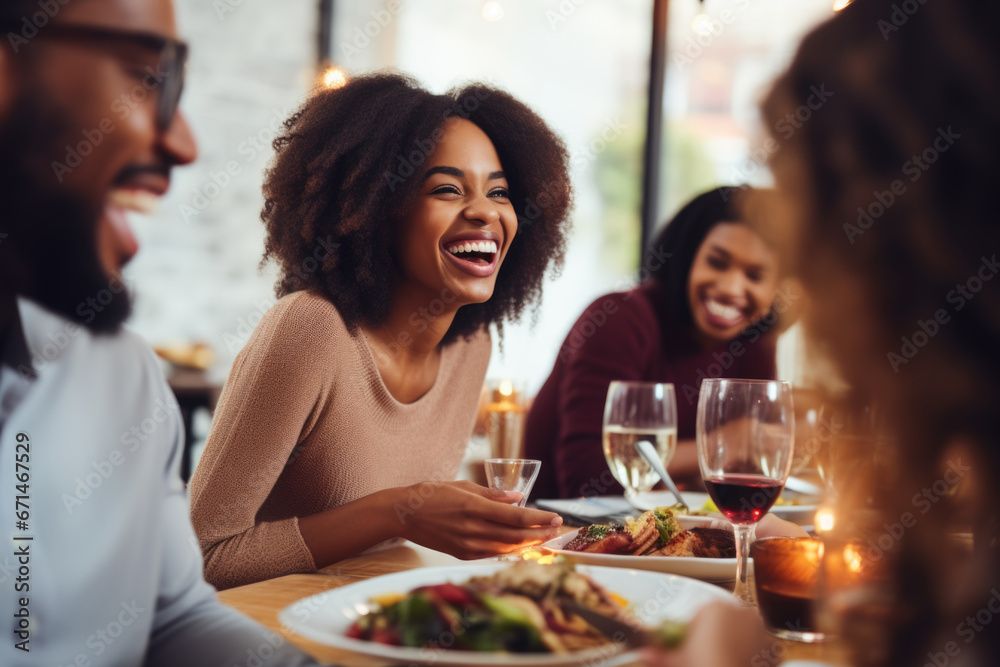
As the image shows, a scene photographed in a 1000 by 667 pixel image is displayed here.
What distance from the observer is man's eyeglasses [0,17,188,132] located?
62 centimetres

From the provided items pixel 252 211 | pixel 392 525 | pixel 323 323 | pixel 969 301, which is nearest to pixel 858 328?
pixel 969 301

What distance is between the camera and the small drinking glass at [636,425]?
5.50 ft

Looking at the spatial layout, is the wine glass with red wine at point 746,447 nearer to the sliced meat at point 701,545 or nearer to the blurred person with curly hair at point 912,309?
the sliced meat at point 701,545

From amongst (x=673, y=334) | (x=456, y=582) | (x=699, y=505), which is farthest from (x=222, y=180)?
(x=456, y=582)

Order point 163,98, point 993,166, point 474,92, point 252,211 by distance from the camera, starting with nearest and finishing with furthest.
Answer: point 993,166 < point 163,98 < point 474,92 < point 252,211

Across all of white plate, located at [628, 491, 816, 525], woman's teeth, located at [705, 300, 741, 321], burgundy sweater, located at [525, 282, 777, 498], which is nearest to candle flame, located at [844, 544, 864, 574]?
white plate, located at [628, 491, 816, 525]

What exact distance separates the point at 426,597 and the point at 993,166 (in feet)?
1.80

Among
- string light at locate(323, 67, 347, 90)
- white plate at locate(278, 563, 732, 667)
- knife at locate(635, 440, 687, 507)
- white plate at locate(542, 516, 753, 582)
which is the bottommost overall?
white plate at locate(542, 516, 753, 582)

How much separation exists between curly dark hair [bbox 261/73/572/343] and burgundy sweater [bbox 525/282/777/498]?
80 cm

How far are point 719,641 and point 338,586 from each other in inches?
25.6

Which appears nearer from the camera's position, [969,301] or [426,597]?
[969,301]

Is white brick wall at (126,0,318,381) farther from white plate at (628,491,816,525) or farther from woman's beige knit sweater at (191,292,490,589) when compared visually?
white plate at (628,491,816,525)

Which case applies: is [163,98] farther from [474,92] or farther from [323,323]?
[474,92]

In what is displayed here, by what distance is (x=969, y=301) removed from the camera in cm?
59
